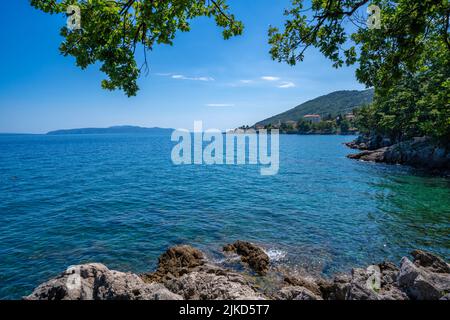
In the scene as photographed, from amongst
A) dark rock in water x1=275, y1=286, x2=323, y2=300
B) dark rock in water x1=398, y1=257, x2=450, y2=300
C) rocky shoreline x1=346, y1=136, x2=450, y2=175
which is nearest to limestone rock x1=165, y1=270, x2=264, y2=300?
dark rock in water x1=275, y1=286, x2=323, y2=300

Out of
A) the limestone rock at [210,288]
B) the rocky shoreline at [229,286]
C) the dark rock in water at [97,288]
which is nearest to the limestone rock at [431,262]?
the rocky shoreline at [229,286]

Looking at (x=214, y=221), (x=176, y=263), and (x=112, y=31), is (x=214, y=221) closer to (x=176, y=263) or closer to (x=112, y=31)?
(x=176, y=263)

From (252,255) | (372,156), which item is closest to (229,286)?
(252,255)

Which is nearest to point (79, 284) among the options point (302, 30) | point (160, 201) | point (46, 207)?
point (302, 30)

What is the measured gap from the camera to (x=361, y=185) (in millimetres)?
36000

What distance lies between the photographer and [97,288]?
9203mm

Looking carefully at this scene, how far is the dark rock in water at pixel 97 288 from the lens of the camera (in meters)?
8.58

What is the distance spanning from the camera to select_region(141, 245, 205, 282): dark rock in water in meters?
13.5

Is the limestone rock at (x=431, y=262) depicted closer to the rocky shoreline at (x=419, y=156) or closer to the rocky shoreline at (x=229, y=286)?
the rocky shoreline at (x=229, y=286)

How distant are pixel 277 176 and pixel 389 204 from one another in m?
19.8

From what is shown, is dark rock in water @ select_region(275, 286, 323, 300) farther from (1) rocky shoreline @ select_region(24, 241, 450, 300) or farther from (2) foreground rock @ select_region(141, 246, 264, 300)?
(2) foreground rock @ select_region(141, 246, 264, 300)

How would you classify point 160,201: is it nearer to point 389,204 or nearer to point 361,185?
point 389,204

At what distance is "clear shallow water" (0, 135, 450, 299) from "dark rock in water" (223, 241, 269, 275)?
1.14 meters

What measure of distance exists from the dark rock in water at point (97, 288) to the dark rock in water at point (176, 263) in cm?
393
